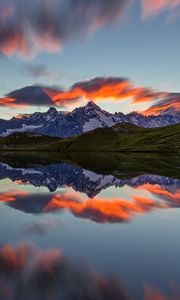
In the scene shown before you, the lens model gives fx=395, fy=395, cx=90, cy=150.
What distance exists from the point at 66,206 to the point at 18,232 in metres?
12.9

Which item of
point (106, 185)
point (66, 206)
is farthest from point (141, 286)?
point (106, 185)

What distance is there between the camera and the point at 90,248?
24.0 m

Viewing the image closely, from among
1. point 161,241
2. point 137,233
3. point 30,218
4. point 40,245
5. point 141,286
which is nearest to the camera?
point 141,286

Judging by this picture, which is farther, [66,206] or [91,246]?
[66,206]

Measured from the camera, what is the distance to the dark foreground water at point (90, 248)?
1686 centimetres

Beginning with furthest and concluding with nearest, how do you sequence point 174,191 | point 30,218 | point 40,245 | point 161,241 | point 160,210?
point 174,191 < point 160,210 < point 30,218 < point 161,241 < point 40,245

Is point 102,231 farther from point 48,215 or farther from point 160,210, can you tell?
point 160,210

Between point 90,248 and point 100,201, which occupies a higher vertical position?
point 90,248

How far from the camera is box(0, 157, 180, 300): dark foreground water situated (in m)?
16.9

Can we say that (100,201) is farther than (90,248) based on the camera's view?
Yes

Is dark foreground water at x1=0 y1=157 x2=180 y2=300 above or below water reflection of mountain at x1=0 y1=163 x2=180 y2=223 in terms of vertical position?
above

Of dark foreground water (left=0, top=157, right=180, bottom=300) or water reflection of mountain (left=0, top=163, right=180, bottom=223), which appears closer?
dark foreground water (left=0, top=157, right=180, bottom=300)

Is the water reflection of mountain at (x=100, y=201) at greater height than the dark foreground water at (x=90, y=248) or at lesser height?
lesser

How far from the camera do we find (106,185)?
6212 centimetres
